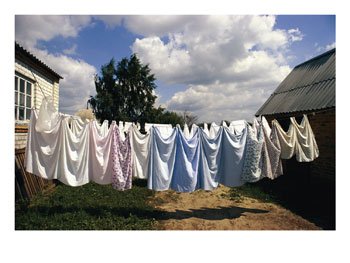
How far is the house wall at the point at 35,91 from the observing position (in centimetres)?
570

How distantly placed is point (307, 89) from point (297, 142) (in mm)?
3266

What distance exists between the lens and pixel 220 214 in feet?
16.6

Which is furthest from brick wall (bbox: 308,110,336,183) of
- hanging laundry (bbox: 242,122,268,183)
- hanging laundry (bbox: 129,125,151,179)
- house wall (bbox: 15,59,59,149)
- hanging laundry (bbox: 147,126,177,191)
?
house wall (bbox: 15,59,59,149)

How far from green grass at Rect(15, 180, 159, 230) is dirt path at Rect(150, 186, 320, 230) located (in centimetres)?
44

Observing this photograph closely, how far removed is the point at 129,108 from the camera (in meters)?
18.9

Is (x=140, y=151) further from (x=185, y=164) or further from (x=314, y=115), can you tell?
(x=314, y=115)

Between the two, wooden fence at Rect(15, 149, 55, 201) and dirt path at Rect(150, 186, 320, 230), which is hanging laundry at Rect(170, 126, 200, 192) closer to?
dirt path at Rect(150, 186, 320, 230)

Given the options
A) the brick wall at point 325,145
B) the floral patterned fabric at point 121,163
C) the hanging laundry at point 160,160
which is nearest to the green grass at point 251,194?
the brick wall at point 325,145

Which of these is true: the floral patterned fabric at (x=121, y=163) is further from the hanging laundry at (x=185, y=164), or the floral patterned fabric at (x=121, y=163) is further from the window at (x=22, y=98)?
the window at (x=22, y=98)

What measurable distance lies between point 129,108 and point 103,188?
12771 mm

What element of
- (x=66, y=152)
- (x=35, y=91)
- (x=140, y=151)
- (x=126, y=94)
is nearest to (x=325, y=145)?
(x=140, y=151)

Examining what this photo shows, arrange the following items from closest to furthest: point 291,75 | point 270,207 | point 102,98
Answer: point 270,207, point 291,75, point 102,98
